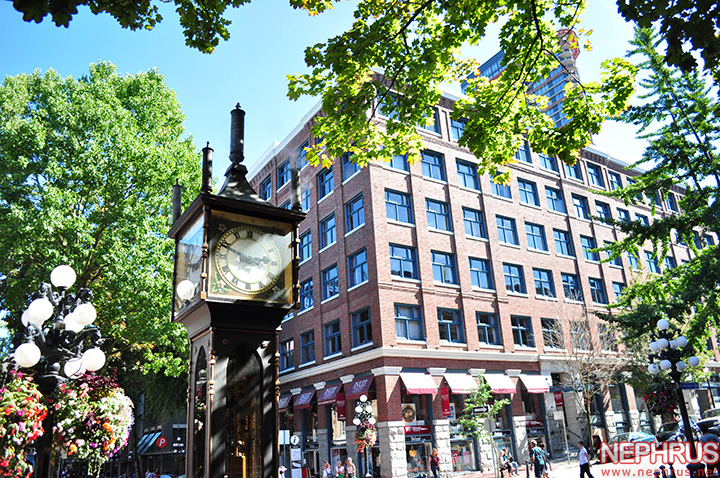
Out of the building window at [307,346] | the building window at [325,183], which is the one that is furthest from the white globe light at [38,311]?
the building window at [325,183]

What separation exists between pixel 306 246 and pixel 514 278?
521 inches

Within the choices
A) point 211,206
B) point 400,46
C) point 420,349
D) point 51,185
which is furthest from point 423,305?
point 211,206

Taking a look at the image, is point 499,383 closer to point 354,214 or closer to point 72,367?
point 354,214

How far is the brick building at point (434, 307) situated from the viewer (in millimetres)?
26281

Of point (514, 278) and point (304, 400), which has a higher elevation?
point (514, 278)

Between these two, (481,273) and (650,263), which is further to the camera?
(650,263)

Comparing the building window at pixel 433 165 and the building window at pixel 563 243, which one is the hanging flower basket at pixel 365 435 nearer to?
the building window at pixel 433 165

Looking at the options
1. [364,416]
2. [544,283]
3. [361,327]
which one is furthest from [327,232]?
[544,283]

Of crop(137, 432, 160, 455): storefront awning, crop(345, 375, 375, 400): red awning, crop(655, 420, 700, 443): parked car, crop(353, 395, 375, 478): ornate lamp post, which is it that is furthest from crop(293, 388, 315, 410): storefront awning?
crop(655, 420, 700, 443): parked car

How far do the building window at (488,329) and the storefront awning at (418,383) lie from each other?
4943 mm

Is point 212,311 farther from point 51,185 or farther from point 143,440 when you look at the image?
point 143,440

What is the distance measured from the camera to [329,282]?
3141cm

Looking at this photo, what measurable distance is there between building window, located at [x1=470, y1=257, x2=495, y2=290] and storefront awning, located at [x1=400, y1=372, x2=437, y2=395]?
6912 mm

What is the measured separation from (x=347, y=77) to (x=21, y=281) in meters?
18.6
